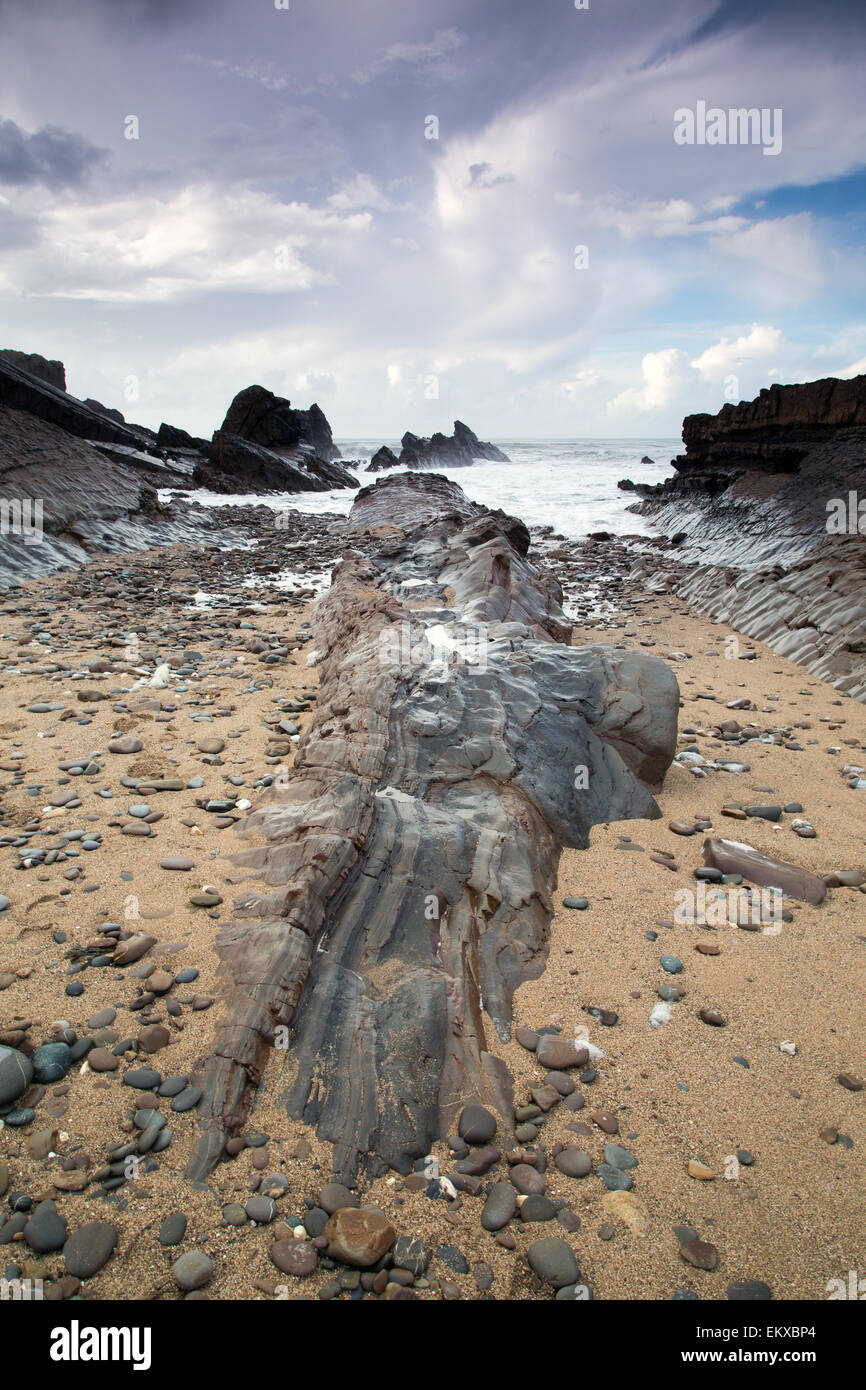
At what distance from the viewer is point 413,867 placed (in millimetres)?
3602

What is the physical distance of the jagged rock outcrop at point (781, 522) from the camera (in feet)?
30.8

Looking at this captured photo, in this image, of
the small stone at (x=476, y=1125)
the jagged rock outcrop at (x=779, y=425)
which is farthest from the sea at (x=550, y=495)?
the small stone at (x=476, y=1125)

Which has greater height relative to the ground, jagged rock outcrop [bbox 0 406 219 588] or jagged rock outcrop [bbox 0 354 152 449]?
jagged rock outcrop [bbox 0 354 152 449]

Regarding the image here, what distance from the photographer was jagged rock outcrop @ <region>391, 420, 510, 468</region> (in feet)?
162

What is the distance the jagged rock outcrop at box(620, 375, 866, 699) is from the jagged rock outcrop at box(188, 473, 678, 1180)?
427cm

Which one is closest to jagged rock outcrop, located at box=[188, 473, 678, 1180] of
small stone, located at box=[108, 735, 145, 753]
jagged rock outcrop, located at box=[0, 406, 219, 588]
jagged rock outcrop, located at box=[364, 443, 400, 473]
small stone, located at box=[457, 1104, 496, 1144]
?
small stone, located at box=[457, 1104, 496, 1144]

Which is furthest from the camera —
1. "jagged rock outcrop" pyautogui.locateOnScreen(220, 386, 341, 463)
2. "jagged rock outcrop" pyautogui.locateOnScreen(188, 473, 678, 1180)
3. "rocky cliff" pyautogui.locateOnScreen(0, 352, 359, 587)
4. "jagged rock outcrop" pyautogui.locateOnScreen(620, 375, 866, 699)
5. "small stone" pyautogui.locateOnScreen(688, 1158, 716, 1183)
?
"jagged rock outcrop" pyautogui.locateOnScreen(220, 386, 341, 463)

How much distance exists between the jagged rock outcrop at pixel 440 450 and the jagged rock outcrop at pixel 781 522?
87.7 feet

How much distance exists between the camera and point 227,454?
31875 millimetres

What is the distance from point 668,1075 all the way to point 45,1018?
262 cm

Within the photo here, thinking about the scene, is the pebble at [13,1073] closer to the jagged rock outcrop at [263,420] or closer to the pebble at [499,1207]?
the pebble at [499,1207]

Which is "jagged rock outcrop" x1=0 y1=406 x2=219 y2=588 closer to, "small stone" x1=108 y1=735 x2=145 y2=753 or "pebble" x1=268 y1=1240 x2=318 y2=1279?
"small stone" x1=108 y1=735 x2=145 y2=753

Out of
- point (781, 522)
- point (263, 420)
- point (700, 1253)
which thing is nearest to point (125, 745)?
point (700, 1253)
